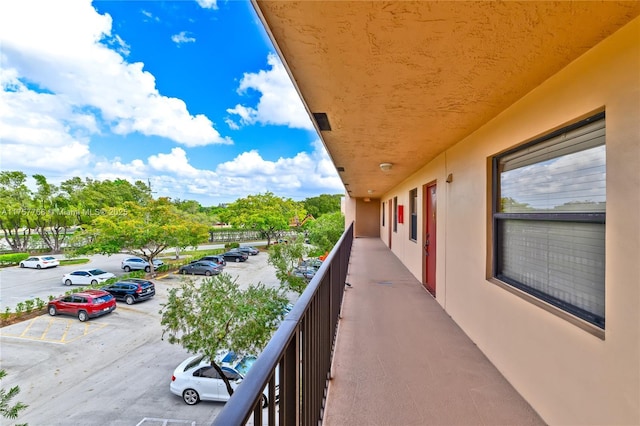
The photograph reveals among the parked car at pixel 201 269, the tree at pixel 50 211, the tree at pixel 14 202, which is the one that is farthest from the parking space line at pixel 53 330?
the tree at pixel 50 211

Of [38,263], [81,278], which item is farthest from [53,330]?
[38,263]

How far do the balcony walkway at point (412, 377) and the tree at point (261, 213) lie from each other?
85.0 ft

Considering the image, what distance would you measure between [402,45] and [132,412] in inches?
362

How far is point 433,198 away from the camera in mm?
4715

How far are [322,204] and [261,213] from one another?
21616 millimetres

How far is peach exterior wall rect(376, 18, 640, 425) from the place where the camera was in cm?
124

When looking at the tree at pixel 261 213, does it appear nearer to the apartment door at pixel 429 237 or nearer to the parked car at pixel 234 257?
the parked car at pixel 234 257

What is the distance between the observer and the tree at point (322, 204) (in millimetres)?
47781

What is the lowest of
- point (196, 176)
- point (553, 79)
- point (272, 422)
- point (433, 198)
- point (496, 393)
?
point (496, 393)

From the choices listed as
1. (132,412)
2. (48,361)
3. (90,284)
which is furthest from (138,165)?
(132,412)

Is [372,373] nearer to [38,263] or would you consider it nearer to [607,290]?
[607,290]

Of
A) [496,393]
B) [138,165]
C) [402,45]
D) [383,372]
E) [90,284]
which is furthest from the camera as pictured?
[138,165]

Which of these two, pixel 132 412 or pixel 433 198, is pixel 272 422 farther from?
pixel 132 412

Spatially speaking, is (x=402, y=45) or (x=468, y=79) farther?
(x=468, y=79)
